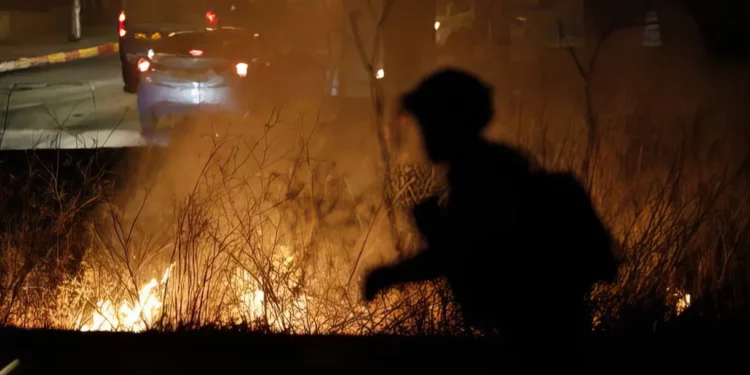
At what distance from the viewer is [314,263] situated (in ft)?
15.5

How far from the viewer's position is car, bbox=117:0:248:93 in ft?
46.5

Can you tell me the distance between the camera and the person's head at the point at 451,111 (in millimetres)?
3264

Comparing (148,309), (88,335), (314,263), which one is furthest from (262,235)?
(88,335)

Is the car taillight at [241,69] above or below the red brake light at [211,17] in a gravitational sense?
above

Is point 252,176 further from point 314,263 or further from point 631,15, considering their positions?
point 631,15

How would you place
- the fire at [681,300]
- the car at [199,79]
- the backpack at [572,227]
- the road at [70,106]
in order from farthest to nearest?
1. the road at [70,106]
2. the car at [199,79]
3. the fire at [681,300]
4. the backpack at [572,227]

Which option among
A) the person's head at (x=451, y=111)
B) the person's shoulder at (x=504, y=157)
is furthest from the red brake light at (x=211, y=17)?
the person's shoulder at (x=504, y=157)

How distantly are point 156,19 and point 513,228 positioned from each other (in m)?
12.8

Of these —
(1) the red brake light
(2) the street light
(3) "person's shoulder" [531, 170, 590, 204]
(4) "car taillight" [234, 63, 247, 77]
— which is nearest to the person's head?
(3) "person's shoulder" [531, 170, 590, 204]

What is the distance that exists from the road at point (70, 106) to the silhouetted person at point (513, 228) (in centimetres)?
524

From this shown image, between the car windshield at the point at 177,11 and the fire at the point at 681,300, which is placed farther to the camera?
the car windshield at the point at 177,11

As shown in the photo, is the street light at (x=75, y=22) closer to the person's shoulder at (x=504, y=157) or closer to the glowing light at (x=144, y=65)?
the glowing light at (x=144, y=65)

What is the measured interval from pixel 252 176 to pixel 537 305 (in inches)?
90.4

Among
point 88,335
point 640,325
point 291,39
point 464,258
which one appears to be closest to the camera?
point 464,258
